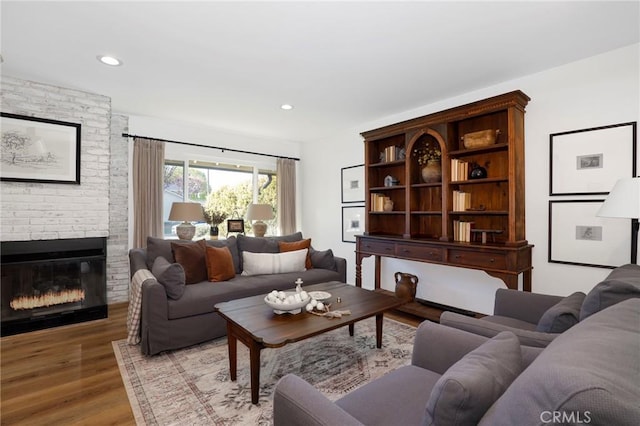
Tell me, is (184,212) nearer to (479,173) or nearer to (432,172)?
(432,172)

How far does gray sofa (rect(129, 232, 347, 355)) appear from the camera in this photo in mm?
2557

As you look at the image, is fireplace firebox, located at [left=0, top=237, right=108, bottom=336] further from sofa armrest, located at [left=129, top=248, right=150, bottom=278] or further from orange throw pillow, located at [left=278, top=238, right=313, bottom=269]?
orange throw pillow, located at [left=278, top=238, right=313, bottom=269]

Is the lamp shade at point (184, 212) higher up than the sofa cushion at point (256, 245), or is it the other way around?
the lamp shade at point (184, 212)

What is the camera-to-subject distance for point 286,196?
18.4ft

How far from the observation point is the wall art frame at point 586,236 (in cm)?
249

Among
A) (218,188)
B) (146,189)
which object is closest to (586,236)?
(218,188)

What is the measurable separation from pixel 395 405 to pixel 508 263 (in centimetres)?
202

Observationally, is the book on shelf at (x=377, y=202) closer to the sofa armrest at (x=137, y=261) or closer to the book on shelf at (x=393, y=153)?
the book on shelf at (x=393, y=153)

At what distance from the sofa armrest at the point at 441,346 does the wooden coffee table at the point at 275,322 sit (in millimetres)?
640

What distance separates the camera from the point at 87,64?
2793mm

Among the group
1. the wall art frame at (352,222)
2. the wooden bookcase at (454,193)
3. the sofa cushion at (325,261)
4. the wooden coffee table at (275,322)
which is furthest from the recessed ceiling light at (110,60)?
the wall art frame at (352,222)

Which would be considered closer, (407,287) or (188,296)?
(188,296)

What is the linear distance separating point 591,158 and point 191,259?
3.86m

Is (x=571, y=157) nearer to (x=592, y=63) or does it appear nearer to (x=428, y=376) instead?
(x=592, y=63)
